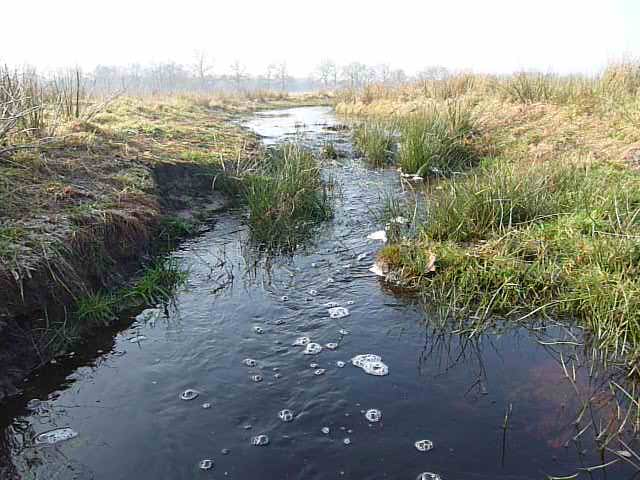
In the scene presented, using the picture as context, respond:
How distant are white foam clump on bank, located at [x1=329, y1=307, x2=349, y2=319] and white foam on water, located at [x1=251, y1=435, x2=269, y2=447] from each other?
156 cm

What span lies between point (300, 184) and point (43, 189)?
317 cm

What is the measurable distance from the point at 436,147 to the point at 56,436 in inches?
303

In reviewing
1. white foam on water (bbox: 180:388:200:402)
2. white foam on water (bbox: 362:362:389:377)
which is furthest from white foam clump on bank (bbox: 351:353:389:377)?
white foam on water (bbox: 180:388:200:402)

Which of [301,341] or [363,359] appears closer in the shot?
[363,359]

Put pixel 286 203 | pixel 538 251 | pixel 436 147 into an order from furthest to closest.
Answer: pixel 436 147 < pixel 286 203 < pixel 538 251

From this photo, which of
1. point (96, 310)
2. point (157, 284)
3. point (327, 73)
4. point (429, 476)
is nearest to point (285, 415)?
point (429, 476)

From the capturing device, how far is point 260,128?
17188 mm

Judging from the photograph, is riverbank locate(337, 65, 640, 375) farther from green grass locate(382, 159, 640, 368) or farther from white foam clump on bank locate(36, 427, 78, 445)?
white foam clump on bank locate(36, 427, 78, 445)

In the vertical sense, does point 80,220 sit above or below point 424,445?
above

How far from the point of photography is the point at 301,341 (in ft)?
13.1

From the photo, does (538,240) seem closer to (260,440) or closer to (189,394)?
(260,440)

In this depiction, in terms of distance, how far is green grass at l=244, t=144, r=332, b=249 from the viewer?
6.22m

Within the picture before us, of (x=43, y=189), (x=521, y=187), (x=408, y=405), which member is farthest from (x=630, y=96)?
(x=43, y=189)

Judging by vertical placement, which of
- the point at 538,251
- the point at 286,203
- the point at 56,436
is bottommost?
the point at 56,436
